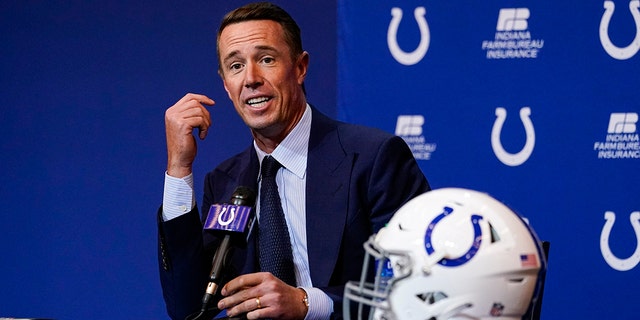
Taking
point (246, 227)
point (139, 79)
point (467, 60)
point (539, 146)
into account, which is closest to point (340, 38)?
point (467, 60)

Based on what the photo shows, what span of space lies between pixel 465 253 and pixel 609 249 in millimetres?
1722

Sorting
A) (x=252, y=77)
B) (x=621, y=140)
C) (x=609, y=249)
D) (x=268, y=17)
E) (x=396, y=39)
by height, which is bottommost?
(x=609, y=249)

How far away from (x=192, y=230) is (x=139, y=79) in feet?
6.03

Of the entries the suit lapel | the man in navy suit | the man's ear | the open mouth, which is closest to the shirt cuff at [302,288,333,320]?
the man in navy suit

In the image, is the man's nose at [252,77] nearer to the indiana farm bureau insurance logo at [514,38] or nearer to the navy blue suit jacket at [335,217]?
the navy blue suit jacket at [335,217]

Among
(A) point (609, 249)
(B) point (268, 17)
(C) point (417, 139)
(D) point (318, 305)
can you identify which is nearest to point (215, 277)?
(D) point (318, 305)

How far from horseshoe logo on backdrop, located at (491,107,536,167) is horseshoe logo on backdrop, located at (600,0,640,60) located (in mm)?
335

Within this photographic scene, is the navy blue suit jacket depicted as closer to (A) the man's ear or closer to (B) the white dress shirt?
(B) the white dress shirt

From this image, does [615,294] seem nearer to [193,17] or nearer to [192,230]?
[192,230]

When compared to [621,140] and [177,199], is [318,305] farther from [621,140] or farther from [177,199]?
[621,140]

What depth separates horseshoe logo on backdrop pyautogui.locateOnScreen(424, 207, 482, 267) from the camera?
6.37ft

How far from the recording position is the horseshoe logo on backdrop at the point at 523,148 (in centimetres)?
354

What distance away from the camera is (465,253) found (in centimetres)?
194

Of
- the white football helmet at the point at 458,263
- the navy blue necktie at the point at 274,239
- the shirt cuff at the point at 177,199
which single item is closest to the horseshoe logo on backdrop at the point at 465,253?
the white football helmet at the point at 458,263
